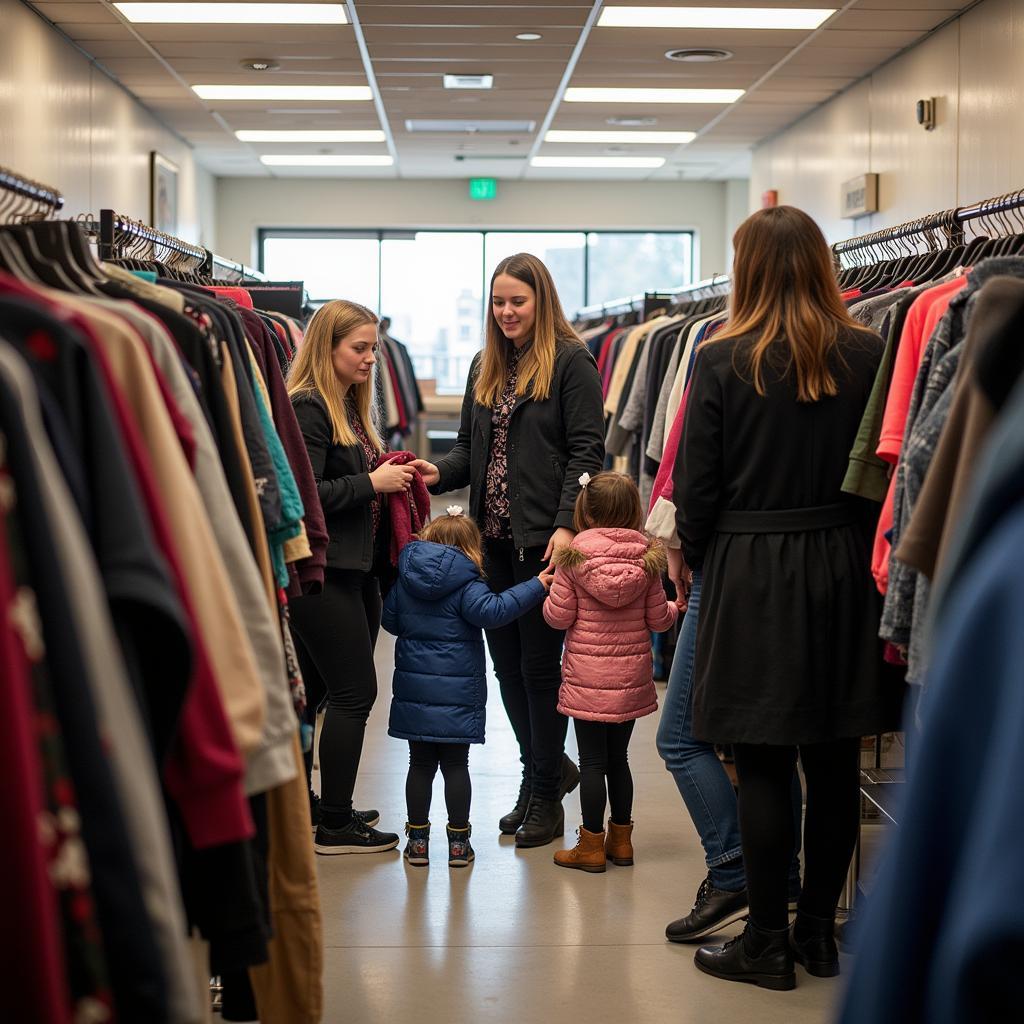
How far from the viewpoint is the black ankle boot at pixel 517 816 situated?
12.3 feet

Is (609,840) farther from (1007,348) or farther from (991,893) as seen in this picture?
(991,893)

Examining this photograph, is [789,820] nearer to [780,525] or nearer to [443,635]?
[780,525]

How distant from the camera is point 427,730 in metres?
3.38

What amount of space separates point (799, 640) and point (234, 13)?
5.76 m

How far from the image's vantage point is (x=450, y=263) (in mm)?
14367

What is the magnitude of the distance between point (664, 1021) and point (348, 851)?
3.98 feet

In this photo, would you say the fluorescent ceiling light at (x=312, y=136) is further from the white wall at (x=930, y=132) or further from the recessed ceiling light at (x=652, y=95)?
the white wall at (x=930, y=132)

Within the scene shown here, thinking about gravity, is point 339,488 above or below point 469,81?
below

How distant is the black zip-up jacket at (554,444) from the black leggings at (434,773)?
0.57 meters

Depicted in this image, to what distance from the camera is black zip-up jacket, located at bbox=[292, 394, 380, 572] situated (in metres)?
3.29

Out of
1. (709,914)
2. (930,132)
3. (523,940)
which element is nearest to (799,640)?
(709,914)

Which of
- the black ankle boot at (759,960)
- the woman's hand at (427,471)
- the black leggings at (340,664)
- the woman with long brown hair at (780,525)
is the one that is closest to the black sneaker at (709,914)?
the black ankle boot at (759,960)

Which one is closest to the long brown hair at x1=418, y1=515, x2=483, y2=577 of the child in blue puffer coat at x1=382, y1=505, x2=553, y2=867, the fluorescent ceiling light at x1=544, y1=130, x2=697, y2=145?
the child in blue puffer coat at x1=382, y1=505, x2=553, y2=867

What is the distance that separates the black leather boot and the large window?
35.5ft
